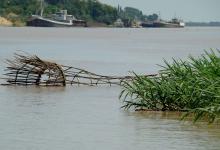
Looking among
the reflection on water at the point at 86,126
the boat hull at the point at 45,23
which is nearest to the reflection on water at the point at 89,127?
the reflection on water at the point at 86,126

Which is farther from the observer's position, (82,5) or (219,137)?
(82,5)

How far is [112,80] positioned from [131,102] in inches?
378

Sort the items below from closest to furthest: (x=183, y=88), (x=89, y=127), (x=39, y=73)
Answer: (x=89, y=127) < (x=183, y=88) < (x=39, y=73)

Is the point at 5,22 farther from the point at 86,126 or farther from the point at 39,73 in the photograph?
the point at 86,126

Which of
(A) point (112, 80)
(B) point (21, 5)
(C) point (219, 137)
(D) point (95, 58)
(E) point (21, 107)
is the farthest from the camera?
(B) point (21, 5)

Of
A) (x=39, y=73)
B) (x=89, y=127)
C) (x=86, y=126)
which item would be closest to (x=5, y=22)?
(x=39, y=73)

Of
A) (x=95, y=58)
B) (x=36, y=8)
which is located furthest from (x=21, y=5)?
(x=95, y=58)

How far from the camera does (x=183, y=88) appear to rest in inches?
709

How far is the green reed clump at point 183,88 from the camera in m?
16.7

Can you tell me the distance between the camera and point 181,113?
61.9 ft

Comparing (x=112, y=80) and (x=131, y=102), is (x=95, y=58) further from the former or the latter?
(x=131, y=102)

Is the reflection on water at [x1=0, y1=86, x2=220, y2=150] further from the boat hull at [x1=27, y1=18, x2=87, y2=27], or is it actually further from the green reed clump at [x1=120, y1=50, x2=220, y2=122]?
the boat hull at [x1=27, y1=18, x2=87, y2=27]

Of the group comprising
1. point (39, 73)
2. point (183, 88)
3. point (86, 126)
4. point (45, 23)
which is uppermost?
point (183, 88)

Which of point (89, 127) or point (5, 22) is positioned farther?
point (5, 22)
